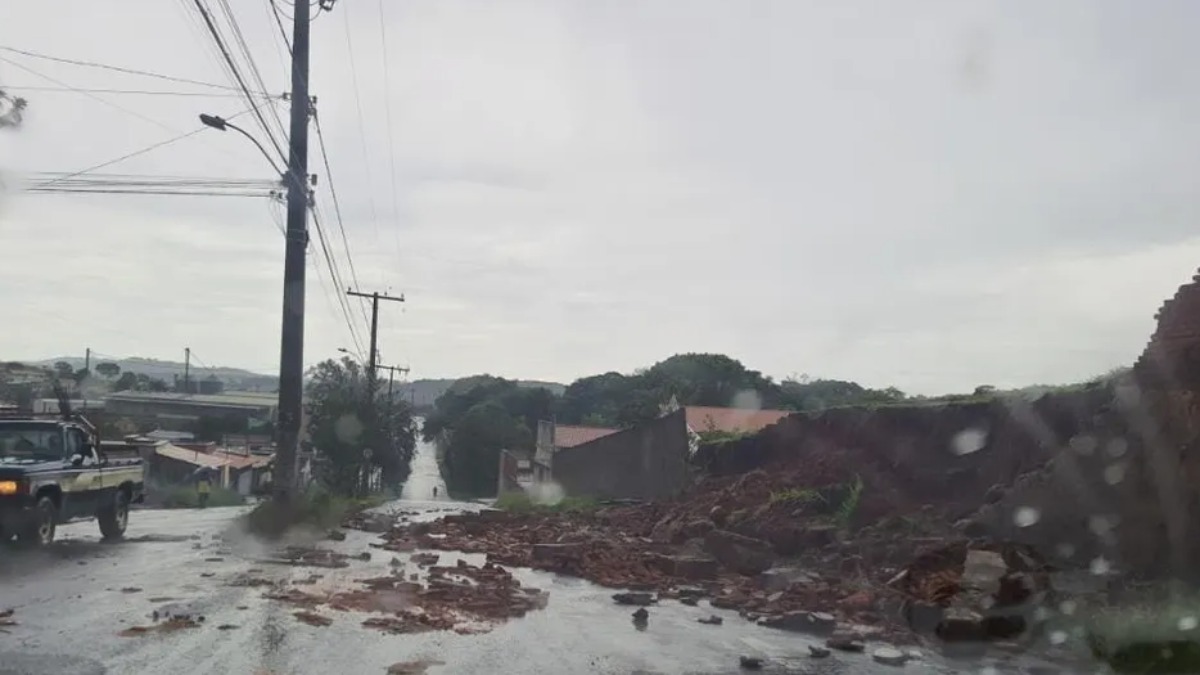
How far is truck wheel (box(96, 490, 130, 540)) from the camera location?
66.5 feet

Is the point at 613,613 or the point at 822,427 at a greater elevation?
the point at 822,427

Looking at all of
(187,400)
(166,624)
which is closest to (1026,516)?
(166,624)

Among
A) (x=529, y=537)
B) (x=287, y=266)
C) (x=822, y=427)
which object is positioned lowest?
(x=529, y=537)

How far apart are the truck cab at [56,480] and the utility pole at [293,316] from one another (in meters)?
5.47

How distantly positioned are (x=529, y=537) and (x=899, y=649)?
1300cm

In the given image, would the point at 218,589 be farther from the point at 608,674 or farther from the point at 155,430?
the point at 155,430

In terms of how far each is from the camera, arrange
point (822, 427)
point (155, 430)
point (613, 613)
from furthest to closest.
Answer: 1. point (155, 430)
2. point (822, 427)
3. point (613, 613)

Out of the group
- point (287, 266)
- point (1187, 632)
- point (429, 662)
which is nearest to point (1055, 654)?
point (1187, 632)

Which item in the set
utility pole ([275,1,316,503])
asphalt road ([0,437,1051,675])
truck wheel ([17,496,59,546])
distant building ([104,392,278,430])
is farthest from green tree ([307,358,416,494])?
asphalt road ([0,437,1051,675])

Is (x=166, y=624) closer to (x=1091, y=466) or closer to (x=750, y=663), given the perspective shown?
(x=750, y=663)

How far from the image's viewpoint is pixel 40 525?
1705cm

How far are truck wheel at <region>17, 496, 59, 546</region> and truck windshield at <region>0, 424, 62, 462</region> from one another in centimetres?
128

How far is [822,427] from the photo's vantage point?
25109 millimetres

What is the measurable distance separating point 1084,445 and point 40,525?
14990 mm
